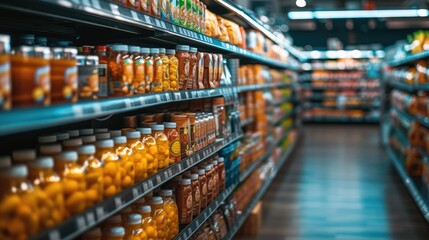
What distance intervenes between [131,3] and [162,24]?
34 cm

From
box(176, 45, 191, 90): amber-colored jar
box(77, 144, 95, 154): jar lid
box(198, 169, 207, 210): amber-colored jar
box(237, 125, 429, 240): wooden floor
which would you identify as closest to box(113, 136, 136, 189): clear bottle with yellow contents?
box(77, 144, 95, 154): jar lid

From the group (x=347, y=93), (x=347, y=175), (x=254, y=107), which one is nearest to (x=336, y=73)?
(x=347, y=93)

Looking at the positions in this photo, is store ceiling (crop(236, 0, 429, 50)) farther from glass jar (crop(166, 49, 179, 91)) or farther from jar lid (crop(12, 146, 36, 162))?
jar lid (crop(12, 146, 36, 162))

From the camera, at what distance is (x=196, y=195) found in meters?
3.36

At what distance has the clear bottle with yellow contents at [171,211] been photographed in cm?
287

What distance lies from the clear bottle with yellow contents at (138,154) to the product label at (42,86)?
775mm

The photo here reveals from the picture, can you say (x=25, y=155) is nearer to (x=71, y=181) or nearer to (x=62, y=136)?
(x=71, y=181)

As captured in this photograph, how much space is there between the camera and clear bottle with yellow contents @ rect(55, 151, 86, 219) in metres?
1.83

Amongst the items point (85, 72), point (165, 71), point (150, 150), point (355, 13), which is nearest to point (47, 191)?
point (85, 72)

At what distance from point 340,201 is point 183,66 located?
4.04 m

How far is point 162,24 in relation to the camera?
2.68 m

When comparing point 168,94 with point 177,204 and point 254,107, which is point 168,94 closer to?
point 177,204

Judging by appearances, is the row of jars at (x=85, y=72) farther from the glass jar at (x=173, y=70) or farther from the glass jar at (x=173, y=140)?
the glass jar at (x=173, y=140)

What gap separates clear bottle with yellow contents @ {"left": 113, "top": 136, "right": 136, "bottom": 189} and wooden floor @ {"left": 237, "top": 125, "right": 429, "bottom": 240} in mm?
2969
